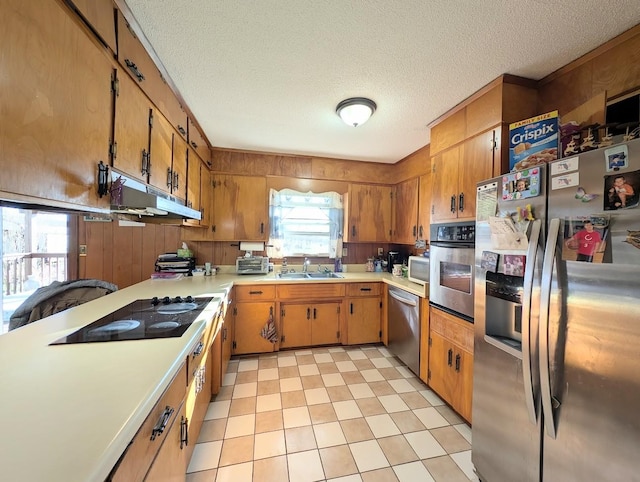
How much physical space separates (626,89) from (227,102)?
2.47m

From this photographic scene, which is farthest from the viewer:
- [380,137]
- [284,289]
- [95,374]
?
[284,289]

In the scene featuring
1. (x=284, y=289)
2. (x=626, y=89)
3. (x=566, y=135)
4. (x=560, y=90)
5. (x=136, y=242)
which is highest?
(x=560, y=90)

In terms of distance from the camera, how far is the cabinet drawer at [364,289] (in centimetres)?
304

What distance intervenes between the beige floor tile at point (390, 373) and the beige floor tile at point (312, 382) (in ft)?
2.12

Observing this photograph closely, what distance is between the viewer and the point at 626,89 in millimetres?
1293

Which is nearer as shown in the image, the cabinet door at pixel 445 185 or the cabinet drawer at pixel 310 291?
the cabinet door at pixel 445 185

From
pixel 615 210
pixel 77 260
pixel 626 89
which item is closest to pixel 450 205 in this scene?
pixel 626 89

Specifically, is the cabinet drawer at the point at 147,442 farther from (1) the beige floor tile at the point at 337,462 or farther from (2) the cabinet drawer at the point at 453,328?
(2) the cabinet drawer at the point at 453,328

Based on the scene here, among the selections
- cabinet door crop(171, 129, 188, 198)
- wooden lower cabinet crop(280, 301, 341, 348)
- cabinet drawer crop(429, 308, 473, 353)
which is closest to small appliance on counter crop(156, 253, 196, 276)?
cabinet door crop(171, 129, 188, 198)

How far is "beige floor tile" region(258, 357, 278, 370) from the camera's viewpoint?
2.63 m

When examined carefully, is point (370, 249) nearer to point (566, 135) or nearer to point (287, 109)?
point (287, 109)

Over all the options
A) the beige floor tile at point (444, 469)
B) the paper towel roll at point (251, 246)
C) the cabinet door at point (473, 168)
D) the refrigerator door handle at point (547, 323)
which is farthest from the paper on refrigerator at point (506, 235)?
the paper towel roll at point (251, 246)

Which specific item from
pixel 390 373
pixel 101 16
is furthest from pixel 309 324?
pixel 101 16

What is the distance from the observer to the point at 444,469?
1.50m
